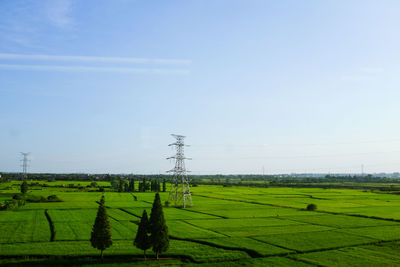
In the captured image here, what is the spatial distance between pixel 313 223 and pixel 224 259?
111 ft

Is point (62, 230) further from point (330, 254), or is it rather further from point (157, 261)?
point (330, 254)

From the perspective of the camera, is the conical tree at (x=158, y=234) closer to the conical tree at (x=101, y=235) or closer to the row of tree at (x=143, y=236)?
the row of tree at (x=143, y=236)

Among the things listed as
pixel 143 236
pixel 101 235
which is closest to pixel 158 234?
pixel 143 236

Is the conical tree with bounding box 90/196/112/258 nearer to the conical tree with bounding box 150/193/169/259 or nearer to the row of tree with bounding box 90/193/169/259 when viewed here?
the row of tree with bounding box 90/193/169/259

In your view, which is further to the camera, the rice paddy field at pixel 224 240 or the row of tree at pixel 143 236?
the row of tree at pixel 143 236

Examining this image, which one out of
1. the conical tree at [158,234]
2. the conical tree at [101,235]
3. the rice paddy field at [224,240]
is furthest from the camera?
the conical tree at [158,234]

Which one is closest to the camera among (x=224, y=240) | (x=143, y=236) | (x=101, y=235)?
(x=101, y=235)

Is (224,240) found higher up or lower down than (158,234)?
lower down

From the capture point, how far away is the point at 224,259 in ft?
132

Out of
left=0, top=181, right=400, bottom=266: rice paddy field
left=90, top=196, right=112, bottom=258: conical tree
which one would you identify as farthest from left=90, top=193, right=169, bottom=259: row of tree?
left=0, top=181, right=400, bottom=266: rice paddy field

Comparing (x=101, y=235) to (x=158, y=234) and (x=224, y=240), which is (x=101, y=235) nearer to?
(x=158, y=234)

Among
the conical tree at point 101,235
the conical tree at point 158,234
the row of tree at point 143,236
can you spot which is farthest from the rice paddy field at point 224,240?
the conical tree at point 158,234

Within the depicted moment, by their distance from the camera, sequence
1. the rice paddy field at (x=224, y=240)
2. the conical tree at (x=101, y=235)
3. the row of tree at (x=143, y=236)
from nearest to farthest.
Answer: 1. the rice paddy field at (x=224, y=240)
2. the conical tree at (x=101, y=235)
3. the row of tree at (x=143, y=236)

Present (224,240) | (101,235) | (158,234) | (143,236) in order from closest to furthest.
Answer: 1. (101,235)
2. (158,234)
3. (143,236)
4. (224,240)
